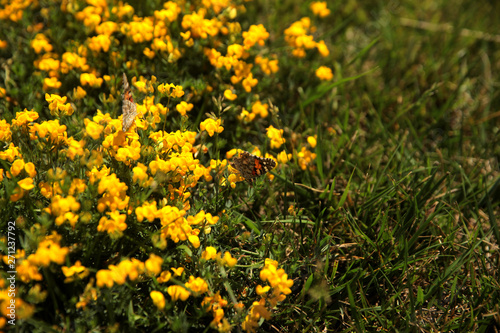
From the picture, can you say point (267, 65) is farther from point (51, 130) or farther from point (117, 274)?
point (117, 274)

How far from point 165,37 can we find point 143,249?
7.48 feet

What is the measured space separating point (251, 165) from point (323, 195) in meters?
0.85

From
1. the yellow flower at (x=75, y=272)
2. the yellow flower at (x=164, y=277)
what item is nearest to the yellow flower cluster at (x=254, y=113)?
the yellow flower at (x=164, y=277)

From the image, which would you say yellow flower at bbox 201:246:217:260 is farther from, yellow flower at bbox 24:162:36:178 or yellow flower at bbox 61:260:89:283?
yellow flower at bbox 24:162:36:178

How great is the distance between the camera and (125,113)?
9.78 ft

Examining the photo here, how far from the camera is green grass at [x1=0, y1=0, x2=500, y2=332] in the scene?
9.00 feet

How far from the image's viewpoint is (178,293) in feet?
8.23

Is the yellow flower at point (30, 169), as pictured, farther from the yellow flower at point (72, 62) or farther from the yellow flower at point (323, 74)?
the yellow flower at point (323, 74)

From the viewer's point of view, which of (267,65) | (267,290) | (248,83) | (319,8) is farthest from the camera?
(319,8)

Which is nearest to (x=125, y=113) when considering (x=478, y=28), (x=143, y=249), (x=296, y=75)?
(x=143, y=249)

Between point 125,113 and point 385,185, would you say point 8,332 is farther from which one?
point 385,185

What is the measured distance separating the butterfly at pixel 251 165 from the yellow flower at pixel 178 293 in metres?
1.04

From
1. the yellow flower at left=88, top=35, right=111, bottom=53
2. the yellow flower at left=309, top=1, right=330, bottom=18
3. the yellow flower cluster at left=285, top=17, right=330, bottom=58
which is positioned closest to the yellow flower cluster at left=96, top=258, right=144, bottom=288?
the yellow flower at left=88, top=35, right=111, bottom=53

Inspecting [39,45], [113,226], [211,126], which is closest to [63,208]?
[113,226]
